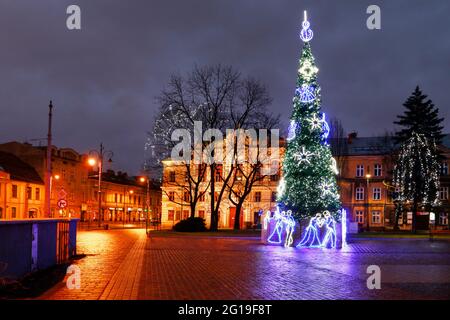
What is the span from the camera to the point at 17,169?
76.3 metres

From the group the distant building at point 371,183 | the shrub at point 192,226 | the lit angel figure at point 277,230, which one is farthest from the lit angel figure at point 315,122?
the distant building at point 371,183

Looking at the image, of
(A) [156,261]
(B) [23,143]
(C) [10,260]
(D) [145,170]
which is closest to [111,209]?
(B) [23,143]

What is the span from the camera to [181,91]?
55312mm

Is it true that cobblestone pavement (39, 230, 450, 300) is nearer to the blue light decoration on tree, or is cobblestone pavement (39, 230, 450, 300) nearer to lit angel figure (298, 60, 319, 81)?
the blue light decoration on tree

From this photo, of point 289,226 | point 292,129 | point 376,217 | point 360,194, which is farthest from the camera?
point 360,194

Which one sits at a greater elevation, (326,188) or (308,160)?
(308,160)

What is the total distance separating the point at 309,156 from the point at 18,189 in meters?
48.8

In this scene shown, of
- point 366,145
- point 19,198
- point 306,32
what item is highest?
point 306,32

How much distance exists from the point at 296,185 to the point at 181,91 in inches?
886

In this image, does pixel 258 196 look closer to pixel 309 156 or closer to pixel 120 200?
pixel 120 200

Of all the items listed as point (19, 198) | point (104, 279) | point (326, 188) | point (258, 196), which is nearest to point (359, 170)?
point (258, 196)

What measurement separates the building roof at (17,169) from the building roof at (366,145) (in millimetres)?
39563

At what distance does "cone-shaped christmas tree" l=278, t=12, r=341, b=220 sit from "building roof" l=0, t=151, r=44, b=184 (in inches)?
1823
